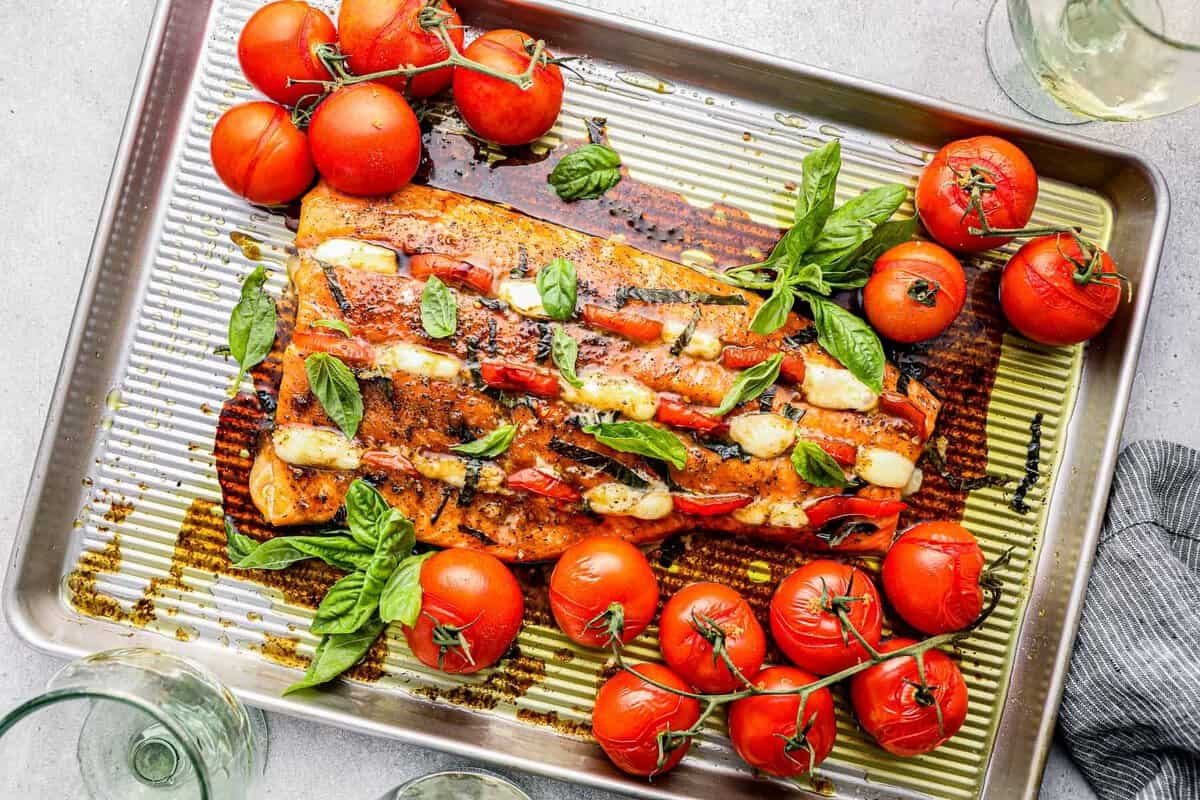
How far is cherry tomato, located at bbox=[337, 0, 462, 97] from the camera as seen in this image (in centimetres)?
229

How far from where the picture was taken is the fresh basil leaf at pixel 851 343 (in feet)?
7.50

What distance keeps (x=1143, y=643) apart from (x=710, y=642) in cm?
112

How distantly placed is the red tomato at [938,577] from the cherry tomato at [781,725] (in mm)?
308

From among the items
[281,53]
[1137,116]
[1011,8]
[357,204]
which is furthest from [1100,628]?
[281,53]

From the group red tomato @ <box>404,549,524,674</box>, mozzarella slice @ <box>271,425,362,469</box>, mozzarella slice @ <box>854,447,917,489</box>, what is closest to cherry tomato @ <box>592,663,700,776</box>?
red tomato @ <box>404,549,524,674</box>

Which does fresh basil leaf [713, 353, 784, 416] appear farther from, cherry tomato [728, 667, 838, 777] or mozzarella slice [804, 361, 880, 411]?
cherry tomato [728, 667, 838, 777]

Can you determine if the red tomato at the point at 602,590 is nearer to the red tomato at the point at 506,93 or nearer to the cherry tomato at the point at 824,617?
the cherry tomato at the point at 824,617

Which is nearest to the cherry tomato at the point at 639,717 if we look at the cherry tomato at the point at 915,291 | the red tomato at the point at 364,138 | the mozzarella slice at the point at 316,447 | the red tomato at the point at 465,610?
the red tomato at the point at 465,610

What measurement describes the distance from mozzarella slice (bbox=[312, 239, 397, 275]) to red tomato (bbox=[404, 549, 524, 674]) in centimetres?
70

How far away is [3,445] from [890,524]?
2.37 meters

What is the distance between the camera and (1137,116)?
2.27 meters

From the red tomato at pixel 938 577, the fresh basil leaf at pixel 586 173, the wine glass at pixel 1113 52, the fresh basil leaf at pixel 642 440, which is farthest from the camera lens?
the fresh basil leaf at pixel 586 173

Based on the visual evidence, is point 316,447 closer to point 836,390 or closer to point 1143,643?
point 836,390

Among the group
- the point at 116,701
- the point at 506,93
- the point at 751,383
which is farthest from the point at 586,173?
the point at 116,701
